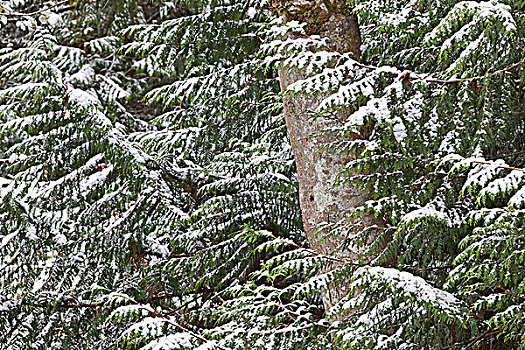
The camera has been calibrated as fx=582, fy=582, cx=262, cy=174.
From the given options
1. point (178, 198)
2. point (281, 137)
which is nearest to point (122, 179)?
point (178, 198)

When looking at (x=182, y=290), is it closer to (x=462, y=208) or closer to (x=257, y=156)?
(x=257, y=156)

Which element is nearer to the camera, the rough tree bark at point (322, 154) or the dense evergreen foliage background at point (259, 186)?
the dense evergreen foliage background at point (259, 186)

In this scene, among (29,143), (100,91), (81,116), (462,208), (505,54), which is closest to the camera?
(505,54)

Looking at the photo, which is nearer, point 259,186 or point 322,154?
point 322,154

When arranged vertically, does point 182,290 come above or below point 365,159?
below

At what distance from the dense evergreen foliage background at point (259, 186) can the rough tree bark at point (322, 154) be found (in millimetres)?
83

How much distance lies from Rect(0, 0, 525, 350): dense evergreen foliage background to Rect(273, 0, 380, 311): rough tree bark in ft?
0.27

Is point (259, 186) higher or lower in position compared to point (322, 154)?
lower

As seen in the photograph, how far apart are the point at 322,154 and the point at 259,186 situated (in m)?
1.17

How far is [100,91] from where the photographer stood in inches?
184

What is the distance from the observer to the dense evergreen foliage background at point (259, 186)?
6.65 ft

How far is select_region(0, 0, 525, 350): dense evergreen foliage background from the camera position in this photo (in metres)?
2.03

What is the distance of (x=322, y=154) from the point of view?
2541 mm

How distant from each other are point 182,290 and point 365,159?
2.14 meters
